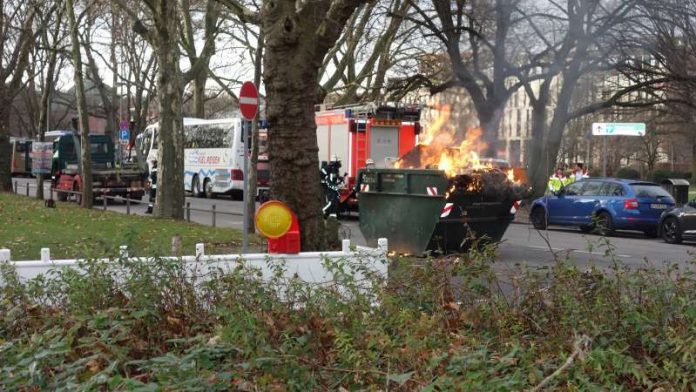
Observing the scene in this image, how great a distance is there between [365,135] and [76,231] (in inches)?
407

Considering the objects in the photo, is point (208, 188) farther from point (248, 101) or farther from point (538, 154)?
point (248, 101)

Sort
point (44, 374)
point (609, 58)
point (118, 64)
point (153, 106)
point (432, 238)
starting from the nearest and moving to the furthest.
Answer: point (44, 374) < point (432, 238) < point (609, 58) < point (118, 64) < point (153, 106)

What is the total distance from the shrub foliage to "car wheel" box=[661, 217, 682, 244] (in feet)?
48.1

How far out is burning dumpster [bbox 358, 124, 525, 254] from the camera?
43.1ft

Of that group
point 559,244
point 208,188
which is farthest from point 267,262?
point 208,188

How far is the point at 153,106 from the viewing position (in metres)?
62.1

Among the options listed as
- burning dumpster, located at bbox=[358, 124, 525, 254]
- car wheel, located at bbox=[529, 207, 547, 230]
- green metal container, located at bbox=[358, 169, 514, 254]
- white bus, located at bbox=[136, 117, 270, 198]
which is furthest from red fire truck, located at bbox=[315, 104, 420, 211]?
white bus, located at bbox=[136, 117, 270, 198]

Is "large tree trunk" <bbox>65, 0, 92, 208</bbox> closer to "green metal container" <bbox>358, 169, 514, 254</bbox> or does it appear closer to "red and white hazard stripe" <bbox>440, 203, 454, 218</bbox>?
"green metal container" <bbox>358, 169, 514, 254</bbox>

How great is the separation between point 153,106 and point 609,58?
47986 mm

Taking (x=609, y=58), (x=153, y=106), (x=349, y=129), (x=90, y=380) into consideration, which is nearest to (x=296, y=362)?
(x=90, y=380)

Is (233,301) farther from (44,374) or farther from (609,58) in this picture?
(609,58)

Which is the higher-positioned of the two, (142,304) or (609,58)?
(609,58)

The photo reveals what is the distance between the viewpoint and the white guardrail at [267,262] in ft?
20.5

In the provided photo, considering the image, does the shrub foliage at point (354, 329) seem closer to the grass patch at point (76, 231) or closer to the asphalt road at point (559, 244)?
the grass patch at point (76, 231)
